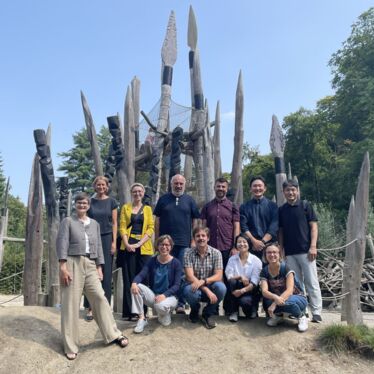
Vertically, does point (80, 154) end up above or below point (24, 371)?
above

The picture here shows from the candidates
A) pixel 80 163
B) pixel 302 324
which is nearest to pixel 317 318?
pixel 302 324

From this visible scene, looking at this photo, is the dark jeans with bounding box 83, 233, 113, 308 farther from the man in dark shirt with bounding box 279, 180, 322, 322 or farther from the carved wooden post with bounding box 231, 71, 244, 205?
the carved wooden post with bounding box 231, 71, 244, 205

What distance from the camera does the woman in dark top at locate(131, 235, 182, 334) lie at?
434 cm

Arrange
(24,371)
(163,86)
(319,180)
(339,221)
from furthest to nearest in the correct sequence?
(319,180), (339,221), (163,86), (24,371)

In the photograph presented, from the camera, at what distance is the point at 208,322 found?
4.52m

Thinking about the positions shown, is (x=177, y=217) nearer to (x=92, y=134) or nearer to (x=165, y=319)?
(x=165, y=319)

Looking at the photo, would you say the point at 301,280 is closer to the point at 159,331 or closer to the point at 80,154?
the point at 159,331

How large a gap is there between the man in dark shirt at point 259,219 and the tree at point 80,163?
2556 centimetres

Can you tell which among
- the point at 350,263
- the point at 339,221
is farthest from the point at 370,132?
the point at 350,263

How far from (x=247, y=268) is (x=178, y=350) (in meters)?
1.10

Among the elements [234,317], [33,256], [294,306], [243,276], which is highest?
[33,256]

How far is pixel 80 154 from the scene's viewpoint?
31.1m

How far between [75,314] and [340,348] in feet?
8.52

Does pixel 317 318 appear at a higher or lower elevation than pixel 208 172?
lower
